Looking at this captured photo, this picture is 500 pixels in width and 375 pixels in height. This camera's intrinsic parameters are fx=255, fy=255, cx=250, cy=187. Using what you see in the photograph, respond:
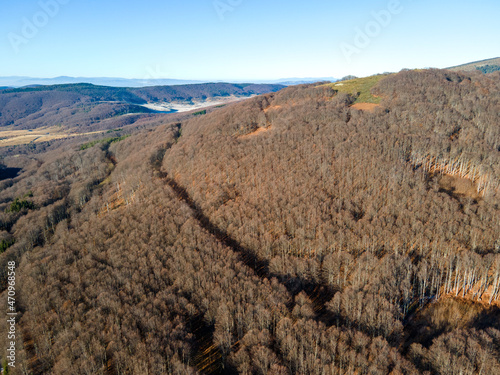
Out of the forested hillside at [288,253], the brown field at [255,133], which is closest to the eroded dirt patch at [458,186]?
the forested hillside at [288,253]

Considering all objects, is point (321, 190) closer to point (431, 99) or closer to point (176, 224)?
point (176, 224)

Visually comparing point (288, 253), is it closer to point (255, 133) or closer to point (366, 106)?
point (255, 133)

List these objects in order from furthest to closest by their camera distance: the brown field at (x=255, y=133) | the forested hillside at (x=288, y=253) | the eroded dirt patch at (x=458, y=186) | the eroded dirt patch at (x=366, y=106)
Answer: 1. the brown field at (x=255, y=133)
2. the eroded dirt patch at (x=366, y=106)
3. the eroded dirt patch at (x=458, y=186)
4. the forested hillside at (x=288, y=253)

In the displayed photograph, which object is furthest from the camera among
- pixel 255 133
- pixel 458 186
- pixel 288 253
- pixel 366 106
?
pixel 255 133

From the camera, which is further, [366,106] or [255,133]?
[255,133]

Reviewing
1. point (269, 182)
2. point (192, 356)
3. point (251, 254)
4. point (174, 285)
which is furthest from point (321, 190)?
point (192, 356)

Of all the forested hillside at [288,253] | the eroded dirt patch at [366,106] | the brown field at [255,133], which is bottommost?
the forested hillside at [288,253]

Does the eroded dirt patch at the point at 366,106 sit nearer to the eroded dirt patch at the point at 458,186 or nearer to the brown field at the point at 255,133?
the brown field at the point at 255,133

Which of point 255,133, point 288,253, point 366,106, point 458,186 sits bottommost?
point 288,253

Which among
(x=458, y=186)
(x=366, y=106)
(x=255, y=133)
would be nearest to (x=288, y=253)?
(x=458, y=186)
